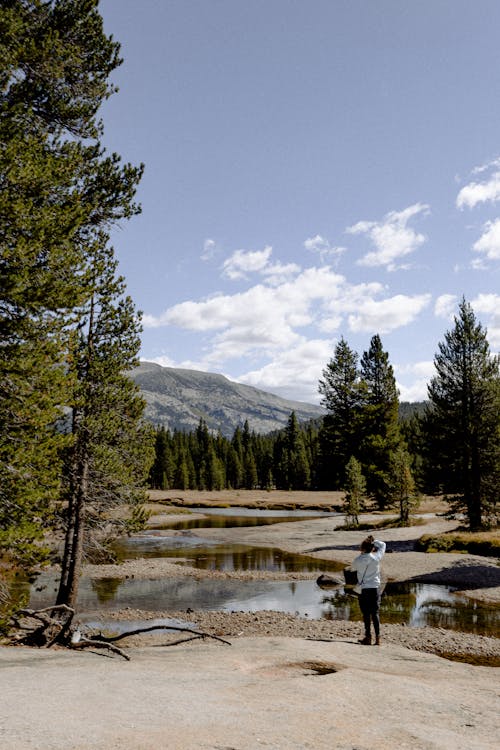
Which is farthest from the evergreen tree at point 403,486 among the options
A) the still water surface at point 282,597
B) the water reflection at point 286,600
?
the water reflection at point 286,600

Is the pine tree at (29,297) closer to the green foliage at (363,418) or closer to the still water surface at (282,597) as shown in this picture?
the still water surface at (282,597)

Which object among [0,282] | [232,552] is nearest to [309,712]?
[0,282]

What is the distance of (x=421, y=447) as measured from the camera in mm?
40688

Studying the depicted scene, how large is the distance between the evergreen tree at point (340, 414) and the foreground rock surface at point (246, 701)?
47752mm

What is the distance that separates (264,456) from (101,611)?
11518 cm

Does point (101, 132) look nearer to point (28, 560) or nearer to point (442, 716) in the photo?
point (28, 560)

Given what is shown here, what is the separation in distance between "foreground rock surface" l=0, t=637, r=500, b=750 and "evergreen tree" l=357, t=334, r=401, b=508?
4263 cm

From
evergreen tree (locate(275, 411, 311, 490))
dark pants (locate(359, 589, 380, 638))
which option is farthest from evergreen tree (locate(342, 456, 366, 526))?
evergreen tree (locate(275, 411, 311, 490))

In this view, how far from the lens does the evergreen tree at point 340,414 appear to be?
197ft

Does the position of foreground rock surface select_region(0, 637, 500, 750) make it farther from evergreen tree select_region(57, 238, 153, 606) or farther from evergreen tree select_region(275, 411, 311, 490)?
evergreen tree select_region(275, 411, 311, 490)

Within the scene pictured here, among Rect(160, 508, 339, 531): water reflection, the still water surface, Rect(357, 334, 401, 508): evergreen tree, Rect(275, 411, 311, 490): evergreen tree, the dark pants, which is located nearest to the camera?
the dark pants

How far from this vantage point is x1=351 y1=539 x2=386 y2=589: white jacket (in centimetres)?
1284

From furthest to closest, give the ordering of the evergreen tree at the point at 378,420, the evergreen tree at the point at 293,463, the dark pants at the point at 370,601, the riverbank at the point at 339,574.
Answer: the evergreen tree at the point at 293,463
the evergreen tree at the point at 378,420
the riverbank at the point at 339,574
the dark pants at the point at 370,601

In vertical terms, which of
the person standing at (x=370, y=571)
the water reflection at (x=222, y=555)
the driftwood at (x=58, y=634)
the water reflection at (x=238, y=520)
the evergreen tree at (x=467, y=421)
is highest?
the evergreen tree at (x=467, y=421)
